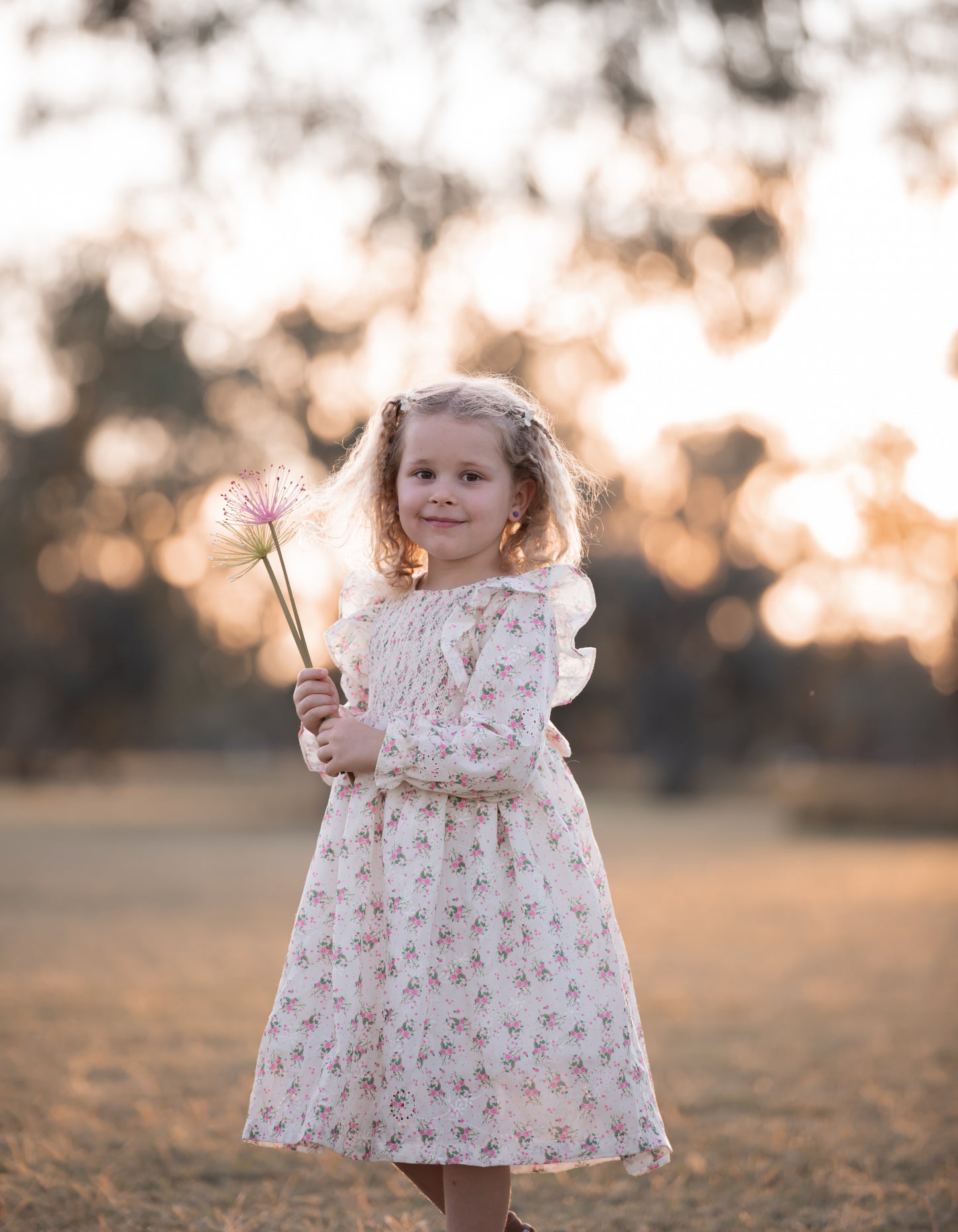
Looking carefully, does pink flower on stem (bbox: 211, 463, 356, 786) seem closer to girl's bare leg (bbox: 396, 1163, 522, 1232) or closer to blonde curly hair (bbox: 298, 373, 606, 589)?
blonde curly hair (bbox: 298, 373, 606, 589)

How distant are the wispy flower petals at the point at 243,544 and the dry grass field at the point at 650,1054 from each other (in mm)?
1489

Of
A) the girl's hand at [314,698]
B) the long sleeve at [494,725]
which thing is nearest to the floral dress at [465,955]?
the long sleeve at [494,725]

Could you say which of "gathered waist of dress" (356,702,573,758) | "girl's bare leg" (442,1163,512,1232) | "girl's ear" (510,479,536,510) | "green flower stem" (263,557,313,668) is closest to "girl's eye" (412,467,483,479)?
"girl's ear" (510,479,536,510)

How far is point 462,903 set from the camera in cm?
227

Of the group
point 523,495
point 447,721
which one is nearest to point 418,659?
point 447,721

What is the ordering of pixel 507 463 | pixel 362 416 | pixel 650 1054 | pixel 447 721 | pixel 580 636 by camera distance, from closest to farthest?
pixel 447 721
pixel 507 463
pixel 650 1054
pixel 362 416
pixel 580 636

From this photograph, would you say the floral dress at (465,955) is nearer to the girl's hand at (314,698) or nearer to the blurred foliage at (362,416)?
the girl's hand at (314,698)

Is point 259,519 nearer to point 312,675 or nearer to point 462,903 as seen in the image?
point 312,675

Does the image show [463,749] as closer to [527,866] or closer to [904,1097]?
[527,866]

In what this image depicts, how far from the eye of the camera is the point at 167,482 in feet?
57.2

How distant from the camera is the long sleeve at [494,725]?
A: 2.23 m

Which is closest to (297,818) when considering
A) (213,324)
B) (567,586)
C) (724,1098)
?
(213,324)

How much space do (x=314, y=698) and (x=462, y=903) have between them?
0.46 meters

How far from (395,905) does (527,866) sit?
237 mm
